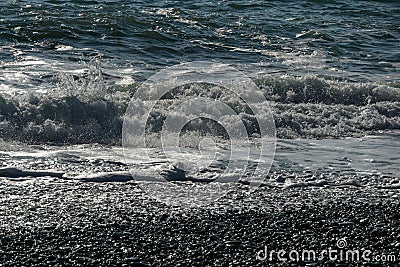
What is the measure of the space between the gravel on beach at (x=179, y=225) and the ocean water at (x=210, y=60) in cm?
46

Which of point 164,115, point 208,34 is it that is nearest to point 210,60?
point 208,34

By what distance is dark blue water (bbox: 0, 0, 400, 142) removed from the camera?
8133 millimetres

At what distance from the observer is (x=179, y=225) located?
4824mm

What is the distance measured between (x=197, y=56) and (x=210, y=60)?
0.33 m

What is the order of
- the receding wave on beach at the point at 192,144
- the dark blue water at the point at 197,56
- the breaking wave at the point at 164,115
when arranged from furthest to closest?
the dark blue water at the point at 197,56
the breaking wave at the point at 164,115
the receding wave on beach at the point at 192,144

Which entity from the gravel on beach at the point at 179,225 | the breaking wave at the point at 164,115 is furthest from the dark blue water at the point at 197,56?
the gravel on beach at the point at 179,225

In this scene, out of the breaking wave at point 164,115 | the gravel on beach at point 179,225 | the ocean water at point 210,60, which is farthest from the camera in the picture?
the breaking wave at point 164,115

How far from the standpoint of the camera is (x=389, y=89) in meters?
10.6

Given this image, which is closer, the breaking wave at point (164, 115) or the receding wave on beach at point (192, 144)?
the receding wave on beach at point (192, 144)

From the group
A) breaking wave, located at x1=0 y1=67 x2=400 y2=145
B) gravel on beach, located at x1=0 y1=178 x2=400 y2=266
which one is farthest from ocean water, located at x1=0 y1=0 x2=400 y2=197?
gravel on beach, located at x1=0 y1=178 x2=400 y2=266

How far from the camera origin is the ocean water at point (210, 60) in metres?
6.79

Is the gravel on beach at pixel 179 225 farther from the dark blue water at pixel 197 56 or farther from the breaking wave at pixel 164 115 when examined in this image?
the dark blue water at pixel 197 56

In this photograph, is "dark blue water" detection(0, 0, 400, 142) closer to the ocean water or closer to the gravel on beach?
the ocean water

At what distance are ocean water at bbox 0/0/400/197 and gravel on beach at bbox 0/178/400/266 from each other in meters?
0.46
